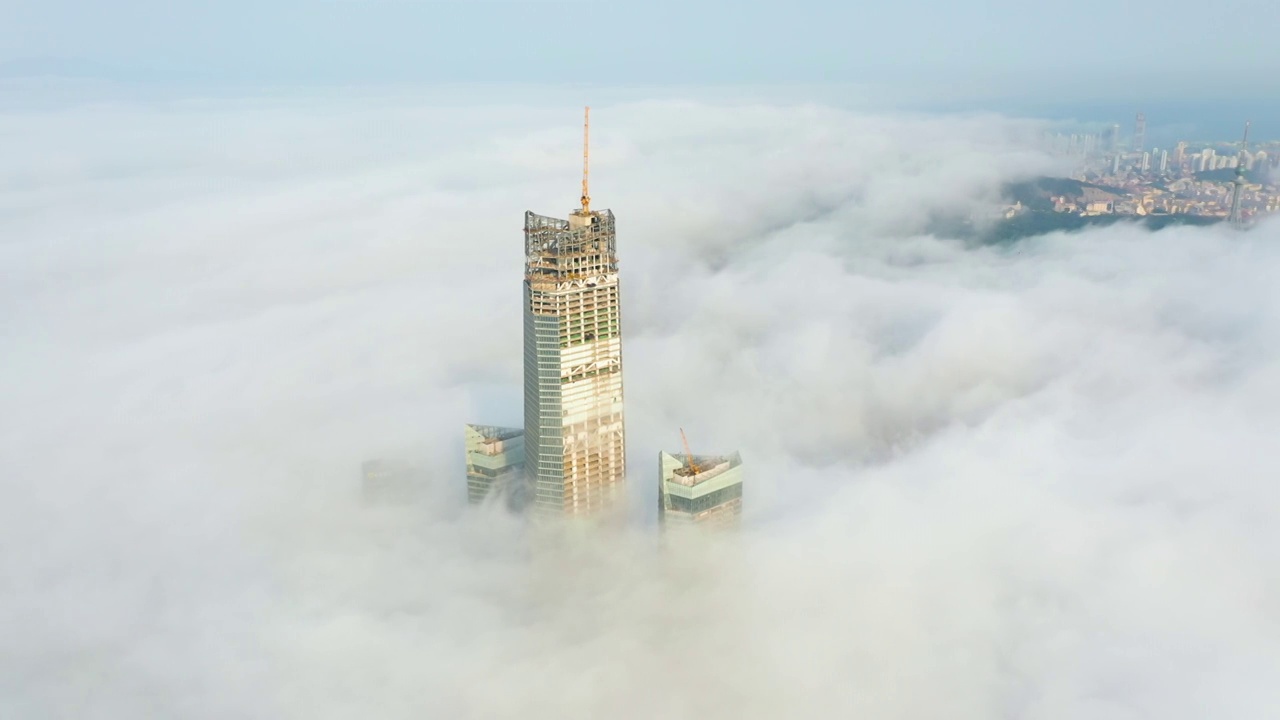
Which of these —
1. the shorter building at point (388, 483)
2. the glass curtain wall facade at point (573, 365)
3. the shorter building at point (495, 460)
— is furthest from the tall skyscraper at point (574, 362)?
the shorter building at point (388, 483)

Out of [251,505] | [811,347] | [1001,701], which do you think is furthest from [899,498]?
[251,505]

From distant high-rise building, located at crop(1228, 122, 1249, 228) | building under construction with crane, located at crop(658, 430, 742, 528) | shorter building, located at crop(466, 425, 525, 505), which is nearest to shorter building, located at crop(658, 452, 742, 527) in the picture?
building under construction with crane, located at crop(658, 430, 742, 528)

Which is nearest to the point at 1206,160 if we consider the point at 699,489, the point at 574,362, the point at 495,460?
the point at 699,489

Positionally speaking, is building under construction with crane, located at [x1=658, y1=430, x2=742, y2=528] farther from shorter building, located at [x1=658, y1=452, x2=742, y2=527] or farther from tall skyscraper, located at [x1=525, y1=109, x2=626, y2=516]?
tall skyscraper, located at [x1=525, y1=109, x2=626, y2=516]

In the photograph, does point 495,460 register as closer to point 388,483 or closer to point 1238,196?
point 388,483

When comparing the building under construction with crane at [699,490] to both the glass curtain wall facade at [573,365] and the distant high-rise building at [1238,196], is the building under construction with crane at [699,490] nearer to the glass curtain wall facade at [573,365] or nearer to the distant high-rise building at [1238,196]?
the glass curtain wall facade at [573,365]

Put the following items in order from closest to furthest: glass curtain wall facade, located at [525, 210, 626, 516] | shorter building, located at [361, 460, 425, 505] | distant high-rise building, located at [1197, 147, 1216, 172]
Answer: glass curtain wall facade, located at [525, 210, 626, 516], shorter building, located at [361, 460, 425, 505], distant high-rise building, located at [1197, 147, 1216, 172]
